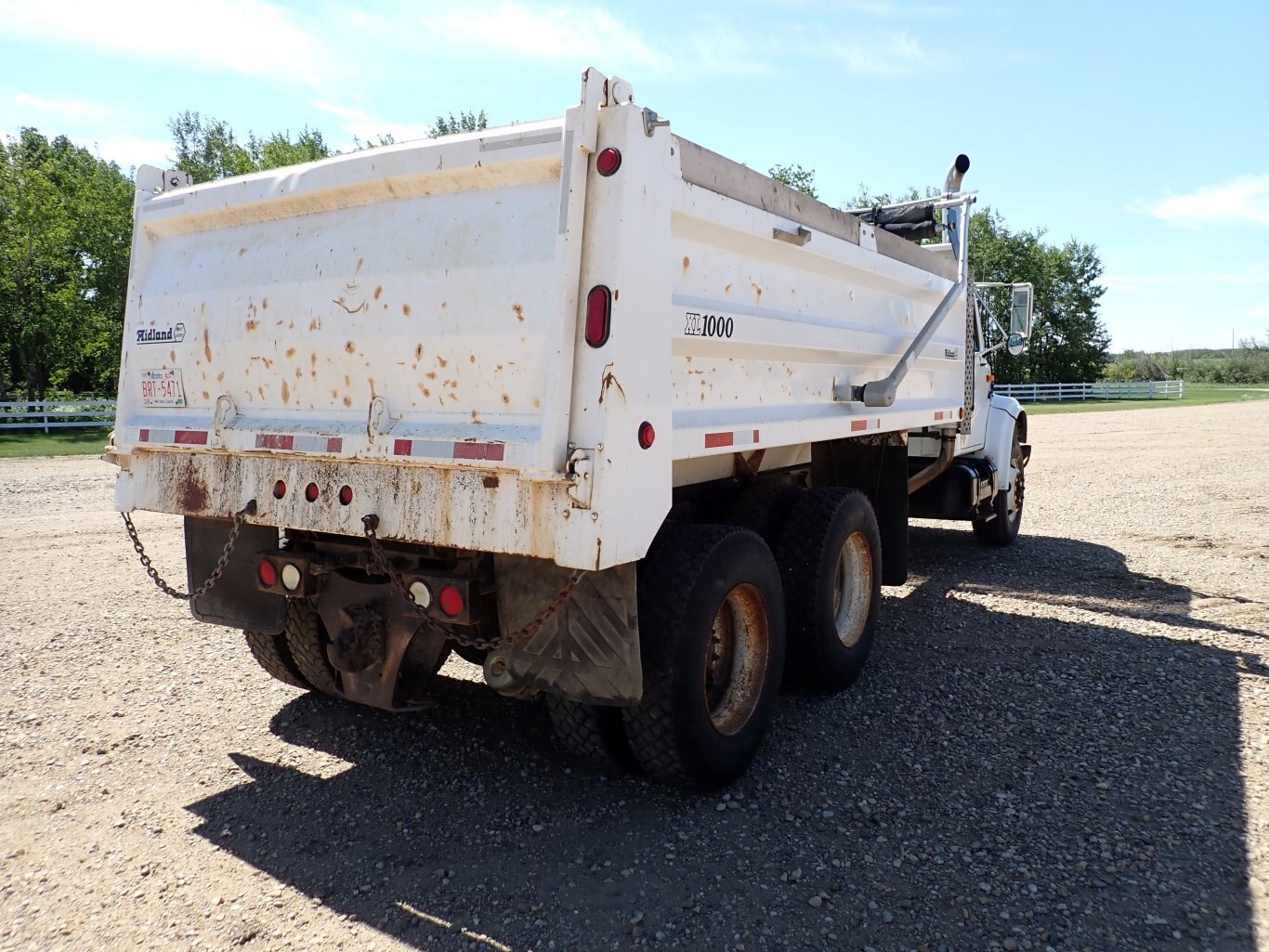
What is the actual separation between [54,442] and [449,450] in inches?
820

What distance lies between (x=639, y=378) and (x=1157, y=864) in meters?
2.52

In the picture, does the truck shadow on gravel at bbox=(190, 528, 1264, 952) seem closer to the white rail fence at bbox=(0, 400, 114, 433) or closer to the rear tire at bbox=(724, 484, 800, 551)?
the rear tire at bbox=(724, 484, 800, 551)

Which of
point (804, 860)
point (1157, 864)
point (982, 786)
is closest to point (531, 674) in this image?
point (804, 860)

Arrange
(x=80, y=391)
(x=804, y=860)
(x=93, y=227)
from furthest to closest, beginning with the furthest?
(x=80, y=391)
(x=93, y=227)
(x=804, y=860)

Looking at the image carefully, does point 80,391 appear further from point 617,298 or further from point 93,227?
point 617,298

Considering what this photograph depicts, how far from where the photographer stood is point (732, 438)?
388cm

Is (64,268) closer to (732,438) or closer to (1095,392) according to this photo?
(732,438)

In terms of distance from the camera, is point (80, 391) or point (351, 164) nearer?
point (351, 164)

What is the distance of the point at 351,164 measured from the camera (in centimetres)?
362

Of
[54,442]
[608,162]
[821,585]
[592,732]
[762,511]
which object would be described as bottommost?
[592,732]

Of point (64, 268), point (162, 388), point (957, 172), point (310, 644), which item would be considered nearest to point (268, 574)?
point (310, 644)

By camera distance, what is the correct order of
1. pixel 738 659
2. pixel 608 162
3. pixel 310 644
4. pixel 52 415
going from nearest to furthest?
pixel 608 162 → pixel 738 659 → pixel 310 644 → pixel 52 415

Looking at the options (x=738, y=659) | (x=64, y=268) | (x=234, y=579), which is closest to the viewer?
(x=738, y=659)

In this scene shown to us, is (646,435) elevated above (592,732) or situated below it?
above
